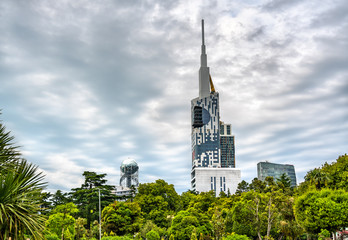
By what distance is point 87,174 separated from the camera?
69.9m

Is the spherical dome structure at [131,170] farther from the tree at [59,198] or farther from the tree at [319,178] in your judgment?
the tree at [319,178]

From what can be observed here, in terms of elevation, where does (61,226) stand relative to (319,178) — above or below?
below

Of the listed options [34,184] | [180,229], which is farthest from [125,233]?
[34,184]

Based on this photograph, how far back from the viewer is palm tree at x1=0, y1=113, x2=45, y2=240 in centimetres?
1133

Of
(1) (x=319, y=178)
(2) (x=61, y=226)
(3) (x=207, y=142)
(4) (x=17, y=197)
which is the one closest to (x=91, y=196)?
(2) (x=61, y=226)

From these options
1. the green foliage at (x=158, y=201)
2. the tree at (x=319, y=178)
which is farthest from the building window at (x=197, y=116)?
the tree at (x=319, y=178)

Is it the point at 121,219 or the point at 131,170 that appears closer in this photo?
the point at 121,219

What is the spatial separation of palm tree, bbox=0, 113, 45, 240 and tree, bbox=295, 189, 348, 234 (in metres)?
27.2

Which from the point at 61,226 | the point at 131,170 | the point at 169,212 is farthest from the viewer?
the point at 131,170

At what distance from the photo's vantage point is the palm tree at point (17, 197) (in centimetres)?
1133

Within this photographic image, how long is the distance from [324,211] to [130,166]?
12238 centimetres

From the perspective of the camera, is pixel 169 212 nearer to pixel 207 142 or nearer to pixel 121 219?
pixel 121 219

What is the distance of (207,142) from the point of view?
182 meters

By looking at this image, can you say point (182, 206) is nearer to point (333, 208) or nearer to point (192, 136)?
point (333, 208)
